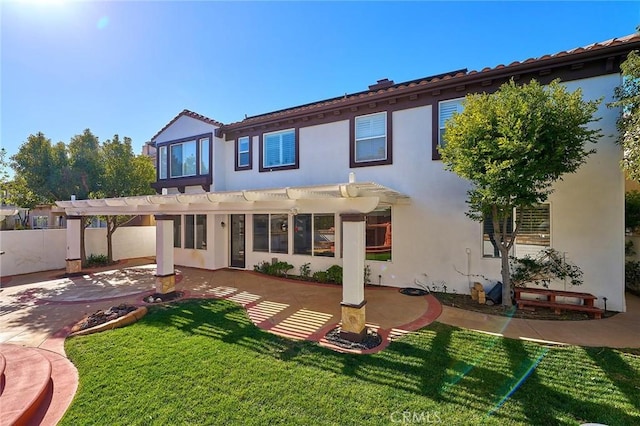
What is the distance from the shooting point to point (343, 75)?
13352 mm

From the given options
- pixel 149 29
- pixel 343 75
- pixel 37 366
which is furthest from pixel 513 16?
pixel 37 366

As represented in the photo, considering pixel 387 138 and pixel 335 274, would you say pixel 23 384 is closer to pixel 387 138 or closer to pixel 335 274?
pixel 335 274

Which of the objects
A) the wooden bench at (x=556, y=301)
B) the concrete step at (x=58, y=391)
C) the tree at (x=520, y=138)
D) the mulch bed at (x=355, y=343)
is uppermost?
the tree at (x=520, y=138)

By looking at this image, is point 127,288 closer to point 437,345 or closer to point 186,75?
point 186,75

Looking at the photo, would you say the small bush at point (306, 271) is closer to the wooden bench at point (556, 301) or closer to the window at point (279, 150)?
the window at point (279, 150)

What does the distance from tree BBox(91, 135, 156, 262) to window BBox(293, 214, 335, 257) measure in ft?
32.9

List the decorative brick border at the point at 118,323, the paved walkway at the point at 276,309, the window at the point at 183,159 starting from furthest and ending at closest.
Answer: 1. the window at the point at 183,159
2. the decorative brick border at the point at 118,323
3. the paved walkway at the point at 276,309

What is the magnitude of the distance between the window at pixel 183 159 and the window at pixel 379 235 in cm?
944

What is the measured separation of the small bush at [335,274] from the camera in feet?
35.1

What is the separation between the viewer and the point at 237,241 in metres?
13.8

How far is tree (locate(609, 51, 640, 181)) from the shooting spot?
6082mm

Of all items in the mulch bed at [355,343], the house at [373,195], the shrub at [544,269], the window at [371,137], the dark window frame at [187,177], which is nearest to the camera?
the mulch bed at [355,343]

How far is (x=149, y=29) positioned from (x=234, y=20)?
9.25ft

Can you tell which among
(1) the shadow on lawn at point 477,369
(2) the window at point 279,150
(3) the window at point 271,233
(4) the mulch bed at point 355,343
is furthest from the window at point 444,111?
(3) the window at point 271,233
